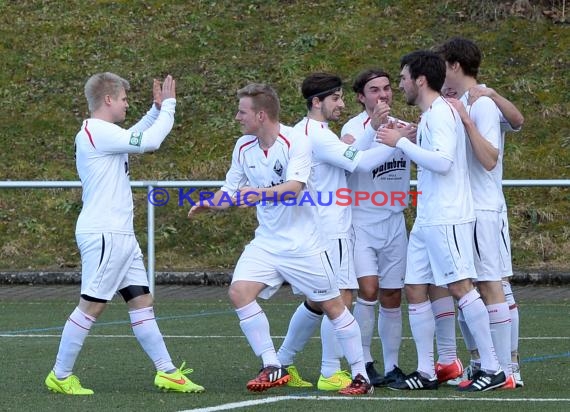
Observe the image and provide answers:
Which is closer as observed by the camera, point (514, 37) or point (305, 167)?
point (305, 167)

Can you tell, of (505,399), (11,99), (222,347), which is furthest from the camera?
(11,99)

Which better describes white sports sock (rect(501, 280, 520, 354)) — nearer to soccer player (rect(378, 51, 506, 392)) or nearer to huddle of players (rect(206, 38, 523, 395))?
huddle of players (rect(206, 38, 523, 395))

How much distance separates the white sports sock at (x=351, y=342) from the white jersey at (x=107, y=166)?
1.54 m

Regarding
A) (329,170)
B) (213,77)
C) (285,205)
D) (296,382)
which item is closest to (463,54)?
(329,170)

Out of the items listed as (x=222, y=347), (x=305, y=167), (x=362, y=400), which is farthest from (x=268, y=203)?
(x=222, y=347)

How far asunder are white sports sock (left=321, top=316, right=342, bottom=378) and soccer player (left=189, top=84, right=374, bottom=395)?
189mm

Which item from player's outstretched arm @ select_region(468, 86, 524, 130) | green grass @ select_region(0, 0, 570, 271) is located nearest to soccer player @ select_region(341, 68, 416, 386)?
player's outstretched arm @ select_region(468, 86, 524, 130)

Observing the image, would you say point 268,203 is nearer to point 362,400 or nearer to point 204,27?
point 362,400

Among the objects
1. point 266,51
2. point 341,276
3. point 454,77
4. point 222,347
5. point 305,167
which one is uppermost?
point 266,51

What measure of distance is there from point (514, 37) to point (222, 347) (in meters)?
13.3

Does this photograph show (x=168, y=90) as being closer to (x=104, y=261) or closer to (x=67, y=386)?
→ (x=104, y=261)

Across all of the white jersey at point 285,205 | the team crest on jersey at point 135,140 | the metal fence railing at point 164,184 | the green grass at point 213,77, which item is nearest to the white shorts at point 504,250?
the white jersey at point 285,205

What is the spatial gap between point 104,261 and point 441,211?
2.19 metres

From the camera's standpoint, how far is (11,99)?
2230cm
